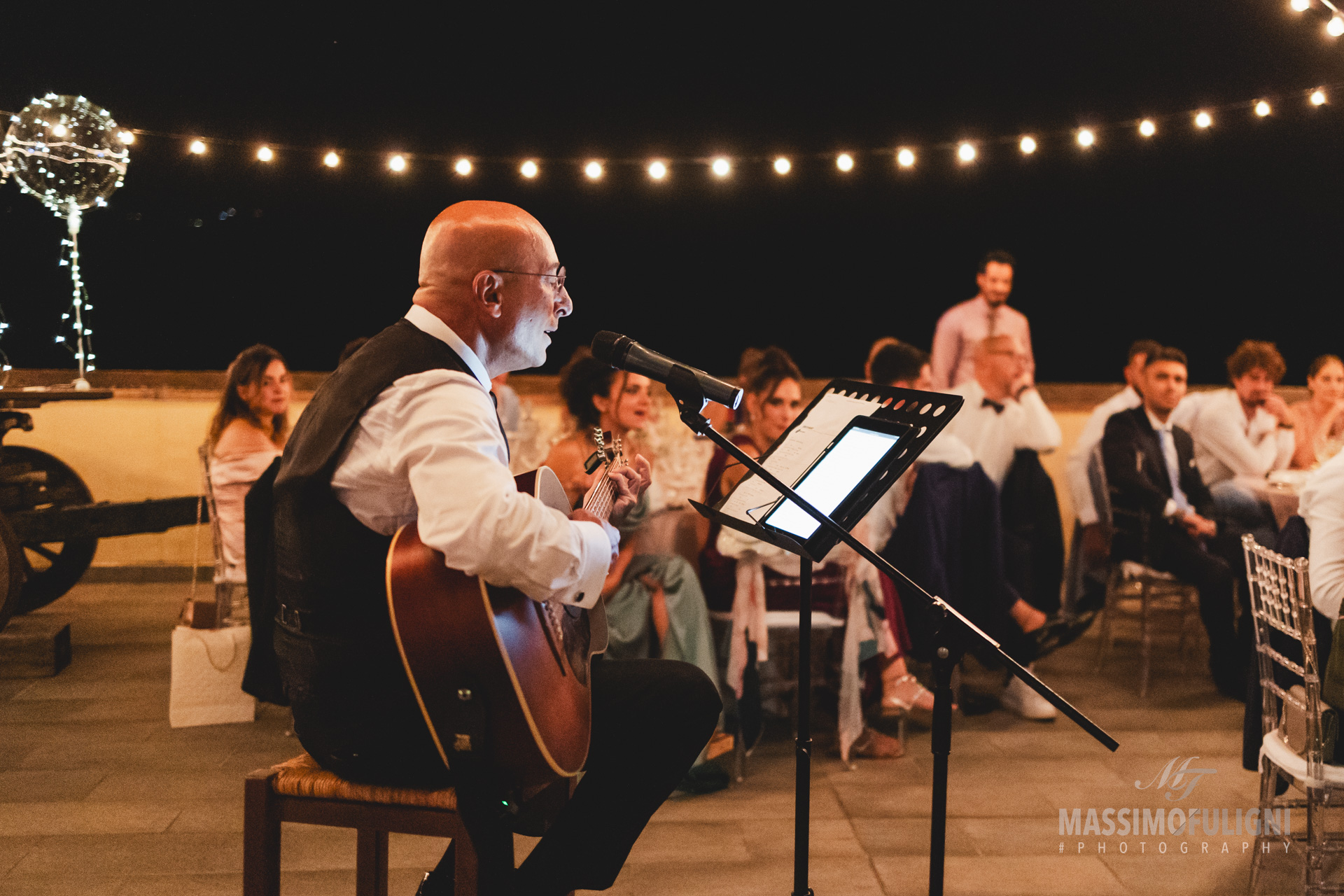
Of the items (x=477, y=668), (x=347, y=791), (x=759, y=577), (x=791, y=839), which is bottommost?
(x=791, y=839)

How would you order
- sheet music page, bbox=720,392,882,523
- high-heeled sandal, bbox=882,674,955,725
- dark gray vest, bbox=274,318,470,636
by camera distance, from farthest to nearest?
high-heeled sandal, bbox=882,674,955,725
sheet music page, bbox=720,392,882,523
dark gray vest, bbox=274,318,470,636

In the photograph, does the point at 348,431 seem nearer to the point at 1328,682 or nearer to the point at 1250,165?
the point at 1328,682

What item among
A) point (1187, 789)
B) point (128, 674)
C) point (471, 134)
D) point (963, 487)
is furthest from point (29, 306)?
point (1187, 789)

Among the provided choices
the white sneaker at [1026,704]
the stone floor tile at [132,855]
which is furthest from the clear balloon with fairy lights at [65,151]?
the white sneaker at [1026,704]

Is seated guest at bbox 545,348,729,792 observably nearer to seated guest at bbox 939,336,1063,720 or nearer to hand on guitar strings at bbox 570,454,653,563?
hand on guitar strings at bbox 570,454,653,563

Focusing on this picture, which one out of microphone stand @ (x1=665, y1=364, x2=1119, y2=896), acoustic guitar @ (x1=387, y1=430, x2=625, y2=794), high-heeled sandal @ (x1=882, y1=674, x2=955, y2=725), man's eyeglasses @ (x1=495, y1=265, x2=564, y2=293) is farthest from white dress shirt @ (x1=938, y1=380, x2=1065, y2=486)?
acoustic guitar @ (x1=387, y1=430, x2=625, y2=794)

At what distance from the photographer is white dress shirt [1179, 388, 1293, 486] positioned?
478 centimetres

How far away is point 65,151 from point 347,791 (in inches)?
150

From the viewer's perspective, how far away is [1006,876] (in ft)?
8.20

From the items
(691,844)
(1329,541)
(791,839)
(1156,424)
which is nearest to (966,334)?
(1156,424)

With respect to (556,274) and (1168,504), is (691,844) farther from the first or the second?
(1168,504)

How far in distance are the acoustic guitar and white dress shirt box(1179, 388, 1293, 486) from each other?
4306 millimetres

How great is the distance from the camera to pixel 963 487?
11.9 feet

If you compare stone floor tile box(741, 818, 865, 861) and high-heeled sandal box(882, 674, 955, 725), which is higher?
high-heeled sandal box(882, 674, 955, 725)
